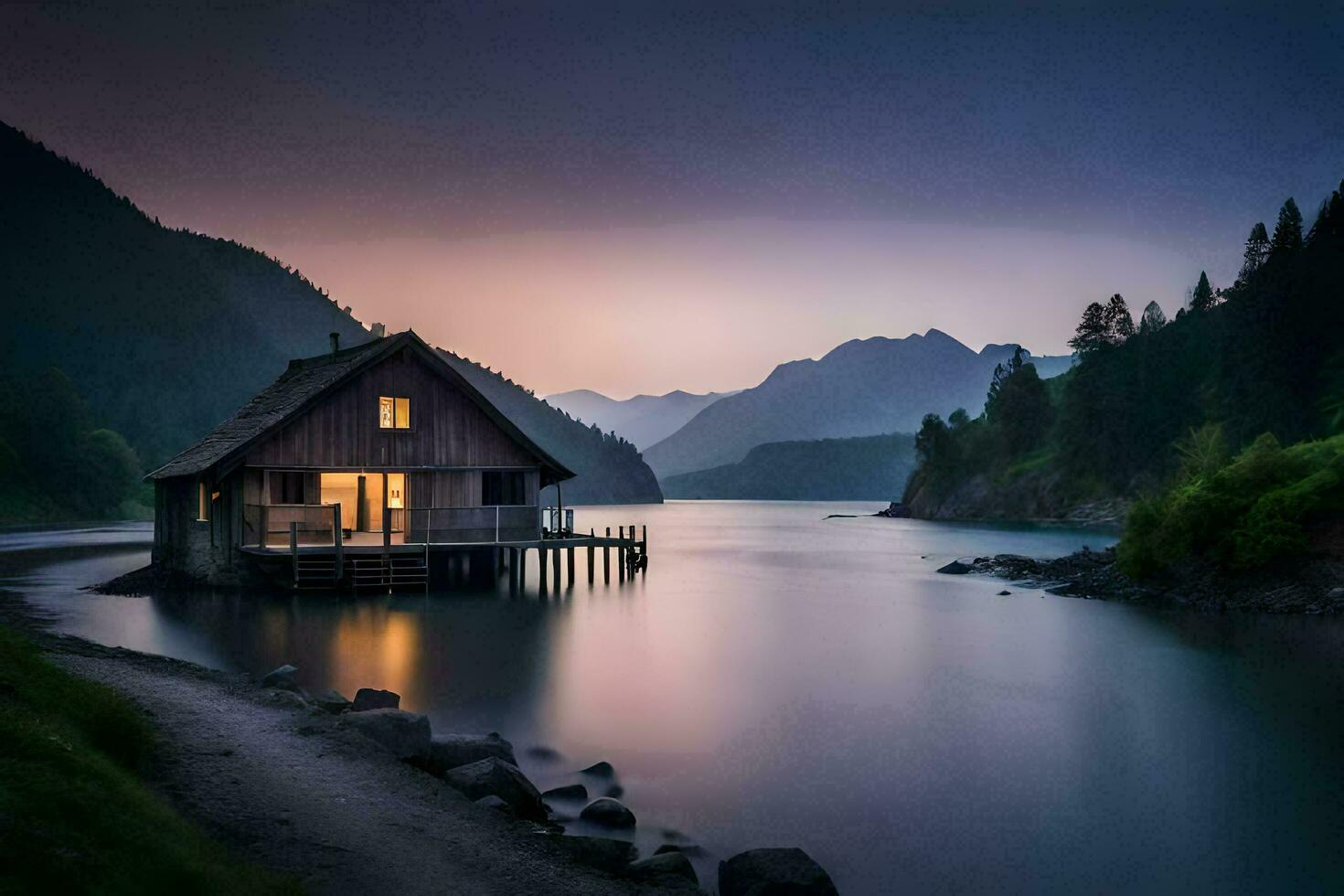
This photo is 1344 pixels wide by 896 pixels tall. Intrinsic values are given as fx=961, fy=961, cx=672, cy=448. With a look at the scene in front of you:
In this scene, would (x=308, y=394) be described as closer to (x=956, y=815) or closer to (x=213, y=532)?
(x=213, y=532)

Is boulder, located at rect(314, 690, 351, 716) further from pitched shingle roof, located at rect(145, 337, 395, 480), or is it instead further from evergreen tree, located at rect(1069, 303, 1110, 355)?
evergreen tree, located at rect(1069, 303, 1110, 355)

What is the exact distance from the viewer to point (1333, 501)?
32.8 meters

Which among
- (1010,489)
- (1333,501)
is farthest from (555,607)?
(1010,489)

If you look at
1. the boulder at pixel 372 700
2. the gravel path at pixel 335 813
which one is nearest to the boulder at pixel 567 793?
the gravel path at pixel 335 813

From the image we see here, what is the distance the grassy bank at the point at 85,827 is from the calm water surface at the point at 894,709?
634 centimetres

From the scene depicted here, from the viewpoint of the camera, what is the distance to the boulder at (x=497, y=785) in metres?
11.3

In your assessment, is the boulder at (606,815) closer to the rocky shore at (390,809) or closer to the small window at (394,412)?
the rocky shore at (390,809)

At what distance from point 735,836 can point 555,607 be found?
23.0m

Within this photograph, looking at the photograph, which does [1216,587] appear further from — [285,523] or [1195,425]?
[1195,425]

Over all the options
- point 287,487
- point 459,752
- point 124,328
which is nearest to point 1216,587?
point 459,752

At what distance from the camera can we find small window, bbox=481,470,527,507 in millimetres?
37625

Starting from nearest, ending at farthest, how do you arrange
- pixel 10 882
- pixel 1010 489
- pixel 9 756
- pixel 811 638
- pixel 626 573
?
pixel 10 882 → pixel 9 756 → pixel 811 638 → pixel 626 573 → pixel 1010 489

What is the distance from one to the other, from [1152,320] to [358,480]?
112 metres

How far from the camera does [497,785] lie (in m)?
11.3
